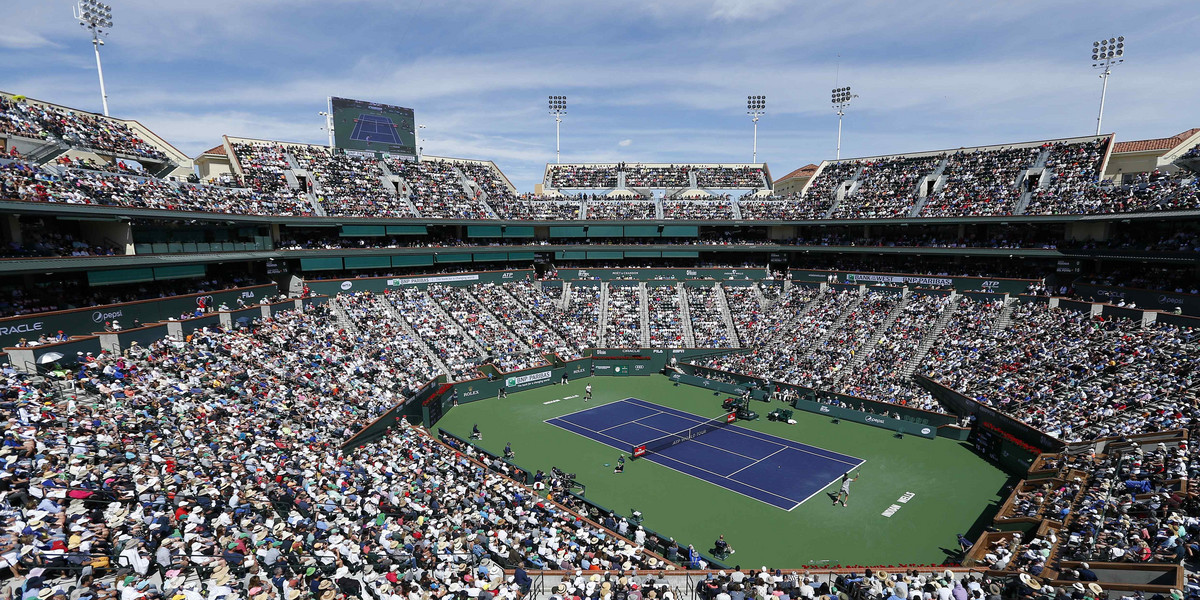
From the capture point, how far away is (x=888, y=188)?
2146 inches

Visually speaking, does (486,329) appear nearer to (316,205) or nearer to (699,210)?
(316,205)

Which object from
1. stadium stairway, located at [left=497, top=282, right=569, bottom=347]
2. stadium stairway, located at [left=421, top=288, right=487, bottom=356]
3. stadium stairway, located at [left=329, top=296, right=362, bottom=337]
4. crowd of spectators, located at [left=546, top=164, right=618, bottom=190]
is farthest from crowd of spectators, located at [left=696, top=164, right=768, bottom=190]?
stadium stairway, located at [left=329, top=296, right=362, bottom=337]

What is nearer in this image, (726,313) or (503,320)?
(503,320)

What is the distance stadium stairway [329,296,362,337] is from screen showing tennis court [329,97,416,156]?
753 inches

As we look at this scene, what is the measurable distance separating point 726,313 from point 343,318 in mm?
31964

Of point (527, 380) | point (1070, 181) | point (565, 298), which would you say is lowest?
point (527, 380)

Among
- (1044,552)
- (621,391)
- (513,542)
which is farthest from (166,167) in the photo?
(1044,552)

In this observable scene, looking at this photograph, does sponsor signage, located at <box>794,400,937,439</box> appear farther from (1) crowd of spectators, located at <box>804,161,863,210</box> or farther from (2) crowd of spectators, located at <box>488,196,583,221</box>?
(2) crowd of spectators, located at <box>488,196,583,221</box>

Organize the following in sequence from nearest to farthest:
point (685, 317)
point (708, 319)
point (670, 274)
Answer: point (708, 319) < point (685, 317) < point (670, 274)

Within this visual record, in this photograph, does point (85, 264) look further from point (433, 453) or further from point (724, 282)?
point (724, 282)

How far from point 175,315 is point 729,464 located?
29.8 m

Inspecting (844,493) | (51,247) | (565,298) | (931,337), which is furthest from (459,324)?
(931,337)

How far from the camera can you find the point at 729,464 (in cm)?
2934

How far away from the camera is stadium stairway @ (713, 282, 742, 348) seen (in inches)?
1947
